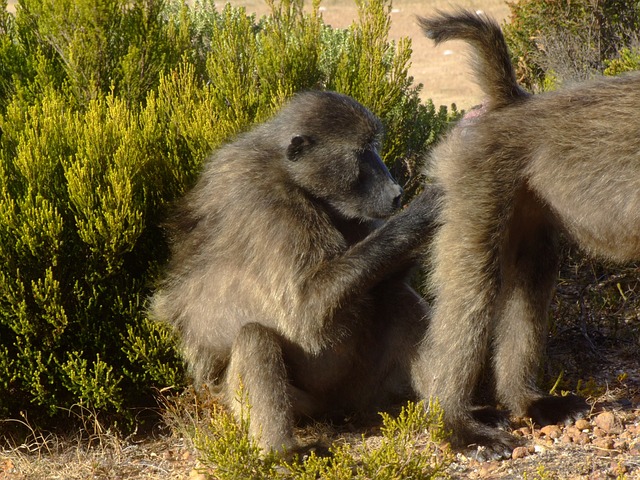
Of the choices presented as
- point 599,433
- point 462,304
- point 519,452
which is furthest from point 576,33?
point 519,452

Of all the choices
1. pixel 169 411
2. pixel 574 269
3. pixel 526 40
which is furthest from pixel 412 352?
pixel 526 40

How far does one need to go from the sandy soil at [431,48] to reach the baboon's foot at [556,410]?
7.74 meters

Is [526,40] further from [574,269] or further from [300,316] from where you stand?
[300,316]

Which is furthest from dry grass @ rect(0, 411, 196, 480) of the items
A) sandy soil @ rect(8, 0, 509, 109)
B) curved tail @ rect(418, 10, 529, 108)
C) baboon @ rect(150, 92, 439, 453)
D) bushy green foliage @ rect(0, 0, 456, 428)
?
sandy soil @ rect(8, 0, 509, 109)

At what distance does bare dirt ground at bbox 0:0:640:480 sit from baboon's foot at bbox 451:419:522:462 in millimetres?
30

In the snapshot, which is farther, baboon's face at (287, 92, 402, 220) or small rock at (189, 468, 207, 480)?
baboon's face at (287, 92, 402, 220)

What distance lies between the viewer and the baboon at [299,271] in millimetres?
3232

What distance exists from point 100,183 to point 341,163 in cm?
107

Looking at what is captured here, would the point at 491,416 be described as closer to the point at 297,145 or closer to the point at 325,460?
the point at 325,460

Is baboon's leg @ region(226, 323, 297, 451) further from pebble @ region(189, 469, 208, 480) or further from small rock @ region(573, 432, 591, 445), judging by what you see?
small rock @ region(573, 432, 591, 445)

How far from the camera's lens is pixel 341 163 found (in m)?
3.46

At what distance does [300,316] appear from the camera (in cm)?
325

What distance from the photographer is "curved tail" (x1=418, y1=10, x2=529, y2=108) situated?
3268mm

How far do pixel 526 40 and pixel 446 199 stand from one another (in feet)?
15.5
